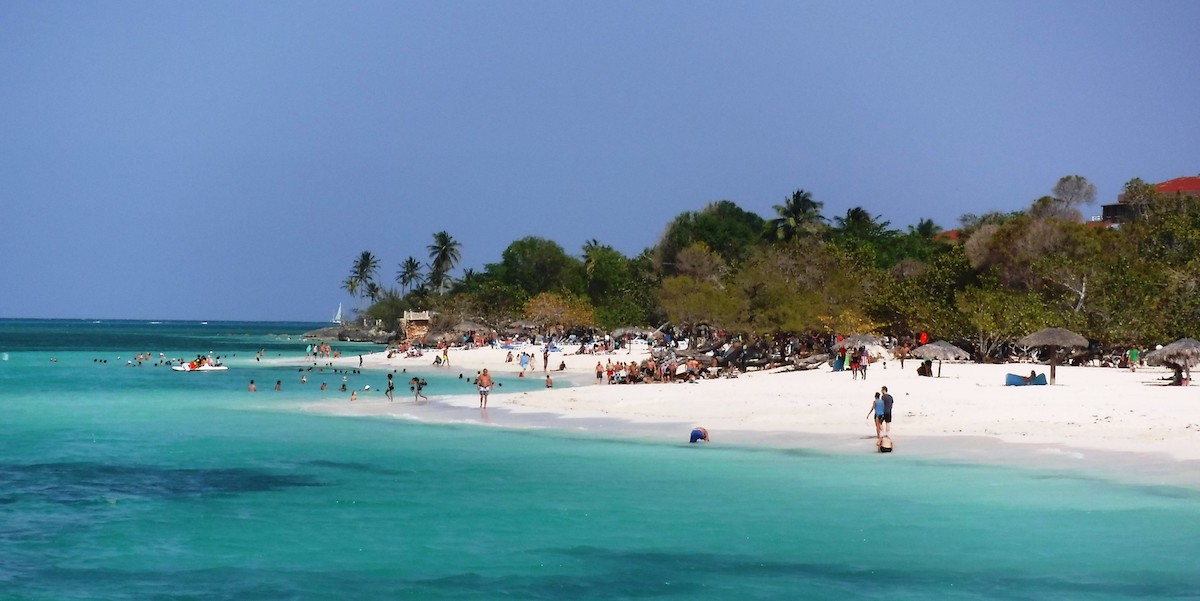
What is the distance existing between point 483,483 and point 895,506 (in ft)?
28.2

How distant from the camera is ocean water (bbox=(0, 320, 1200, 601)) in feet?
52.7

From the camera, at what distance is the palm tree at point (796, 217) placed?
101000mm

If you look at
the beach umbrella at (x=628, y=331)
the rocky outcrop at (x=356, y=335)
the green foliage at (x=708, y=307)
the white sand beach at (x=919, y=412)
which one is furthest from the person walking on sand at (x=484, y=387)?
the rocky outcrop at (x=356, y=335)

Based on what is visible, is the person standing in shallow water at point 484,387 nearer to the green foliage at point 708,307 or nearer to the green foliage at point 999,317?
the green foliage at point 708,307

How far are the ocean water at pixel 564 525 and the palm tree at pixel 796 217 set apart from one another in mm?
71488

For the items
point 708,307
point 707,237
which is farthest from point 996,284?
point 707,237

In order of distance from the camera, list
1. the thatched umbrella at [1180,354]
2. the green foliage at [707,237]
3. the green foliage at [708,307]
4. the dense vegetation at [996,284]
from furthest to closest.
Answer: the green foliage at [707,237] < the green foliage at [708,307] < the dense vegetation at [996,284] < the thatched umbrella at [1180,354]

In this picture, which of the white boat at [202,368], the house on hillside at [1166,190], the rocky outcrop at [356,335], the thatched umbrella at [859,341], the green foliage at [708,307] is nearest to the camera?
the thatched umbrella at [859,341]

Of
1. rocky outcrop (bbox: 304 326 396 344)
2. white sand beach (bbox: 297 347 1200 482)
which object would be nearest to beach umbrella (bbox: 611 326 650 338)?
white sand beach (bbox: 297 347 1200 482)

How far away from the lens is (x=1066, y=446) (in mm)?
27688

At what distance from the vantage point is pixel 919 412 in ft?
111

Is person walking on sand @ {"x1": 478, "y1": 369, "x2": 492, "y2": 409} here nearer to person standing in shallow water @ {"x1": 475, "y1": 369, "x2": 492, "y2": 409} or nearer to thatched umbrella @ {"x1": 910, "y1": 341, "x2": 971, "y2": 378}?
person standing in shallow water @ {"x1": 475, "y1": 369, "x2": 492, "y2": 409}

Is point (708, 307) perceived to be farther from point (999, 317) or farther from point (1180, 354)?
point (1180, 354)

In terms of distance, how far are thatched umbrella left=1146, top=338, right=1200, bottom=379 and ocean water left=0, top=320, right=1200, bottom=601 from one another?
1463cm
